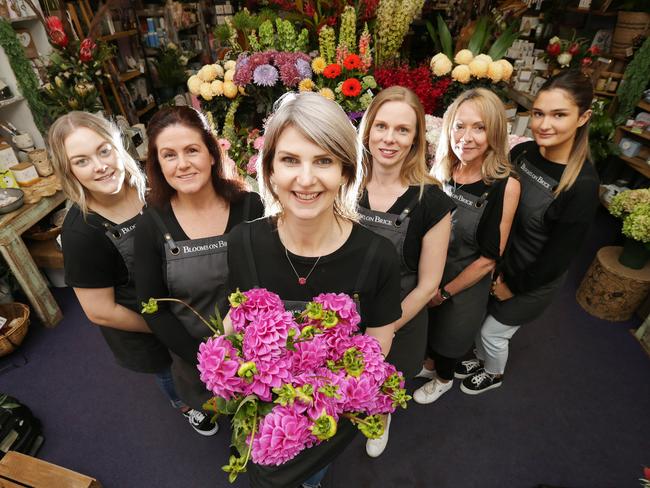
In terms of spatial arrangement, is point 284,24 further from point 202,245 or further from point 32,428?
point 32,428

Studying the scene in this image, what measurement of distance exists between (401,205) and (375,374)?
2.57ft

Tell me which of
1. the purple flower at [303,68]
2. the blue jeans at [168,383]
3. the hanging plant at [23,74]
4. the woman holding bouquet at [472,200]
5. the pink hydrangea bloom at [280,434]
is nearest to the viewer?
the pink hydrangea bloom at [280,434]

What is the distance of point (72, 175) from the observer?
1.43m

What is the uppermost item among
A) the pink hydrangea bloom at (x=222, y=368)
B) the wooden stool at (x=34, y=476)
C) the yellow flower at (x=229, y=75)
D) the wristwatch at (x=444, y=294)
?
the yellow flower at (x=229, y=75)

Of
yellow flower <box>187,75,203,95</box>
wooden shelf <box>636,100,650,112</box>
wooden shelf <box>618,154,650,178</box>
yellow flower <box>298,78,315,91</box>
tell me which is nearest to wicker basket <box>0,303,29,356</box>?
yellow flower <box>187,75,203,95</box>

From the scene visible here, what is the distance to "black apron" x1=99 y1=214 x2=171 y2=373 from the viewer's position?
142 centimetres

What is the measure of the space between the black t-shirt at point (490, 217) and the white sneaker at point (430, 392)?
976mm

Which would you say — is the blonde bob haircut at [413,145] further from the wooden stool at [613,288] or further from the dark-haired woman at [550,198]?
the wooden stool at [613,288]

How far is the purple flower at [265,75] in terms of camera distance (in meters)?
2.00

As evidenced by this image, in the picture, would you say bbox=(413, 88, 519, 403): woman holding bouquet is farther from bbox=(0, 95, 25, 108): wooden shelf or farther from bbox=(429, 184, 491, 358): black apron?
bbox=(0, 95, 25, 108): wooden shelf

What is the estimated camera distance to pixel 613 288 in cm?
279

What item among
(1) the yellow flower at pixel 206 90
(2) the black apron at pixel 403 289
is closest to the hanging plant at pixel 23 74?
(1) the yellow flower at pixel 206 90

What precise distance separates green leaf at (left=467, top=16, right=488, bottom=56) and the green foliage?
191 centimetres

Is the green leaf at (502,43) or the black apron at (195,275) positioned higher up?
the green leaf at (502,43)
